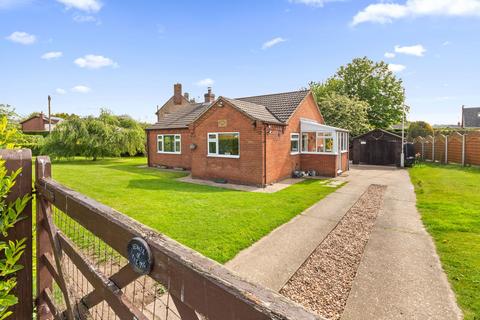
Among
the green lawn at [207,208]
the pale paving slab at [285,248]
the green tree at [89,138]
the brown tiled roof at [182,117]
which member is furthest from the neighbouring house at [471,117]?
the green tree at [89,138]

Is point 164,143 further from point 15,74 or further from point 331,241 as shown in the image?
point 331,241

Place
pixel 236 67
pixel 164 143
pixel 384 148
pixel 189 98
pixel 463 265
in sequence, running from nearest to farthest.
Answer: pixel 463 265
pixel 164 143
pixel 384 148
pixel 236 67
pixel 189 98

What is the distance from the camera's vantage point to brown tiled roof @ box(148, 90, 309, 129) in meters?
12.7

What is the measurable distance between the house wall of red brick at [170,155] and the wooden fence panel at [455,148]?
1945cm

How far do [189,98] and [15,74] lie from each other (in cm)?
2652

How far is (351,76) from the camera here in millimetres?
34531

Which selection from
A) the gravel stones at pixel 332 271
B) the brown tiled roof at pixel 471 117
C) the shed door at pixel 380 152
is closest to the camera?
the gravel stones at pixel 332 271

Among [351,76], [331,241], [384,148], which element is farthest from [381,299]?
[351,76]

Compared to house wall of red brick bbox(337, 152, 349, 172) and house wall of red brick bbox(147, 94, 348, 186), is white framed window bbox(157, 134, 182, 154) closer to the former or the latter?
house wall of red brick bbox(147, 94, 348, 186)

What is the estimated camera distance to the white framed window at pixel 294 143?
1444 cm

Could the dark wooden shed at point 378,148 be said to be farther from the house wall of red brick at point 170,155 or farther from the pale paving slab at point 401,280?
the pale paving slab at point 401,280

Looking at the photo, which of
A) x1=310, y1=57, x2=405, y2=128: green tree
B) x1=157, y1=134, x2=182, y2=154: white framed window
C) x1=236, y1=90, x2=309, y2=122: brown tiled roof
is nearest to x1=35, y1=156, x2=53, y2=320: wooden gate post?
x1=236, y1=90, x2=309, y2=122: brown tiled roof

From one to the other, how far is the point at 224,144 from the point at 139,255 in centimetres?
1210

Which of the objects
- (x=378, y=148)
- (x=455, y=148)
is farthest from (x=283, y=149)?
(x=455, y=148)
